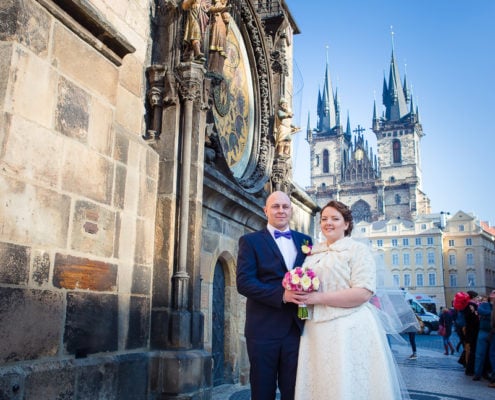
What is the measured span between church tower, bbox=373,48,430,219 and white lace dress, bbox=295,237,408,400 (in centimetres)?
8419

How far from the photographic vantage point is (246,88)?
28.8 ft

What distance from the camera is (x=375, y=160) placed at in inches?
3890

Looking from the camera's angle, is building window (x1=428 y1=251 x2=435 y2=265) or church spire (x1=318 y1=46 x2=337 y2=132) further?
church spire (x1=318 y1=46 x2=337 y2=132)

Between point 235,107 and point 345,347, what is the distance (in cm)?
572

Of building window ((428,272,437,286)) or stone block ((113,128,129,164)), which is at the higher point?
building window ((428,272,437,286))

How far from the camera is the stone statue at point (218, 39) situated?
6527mm

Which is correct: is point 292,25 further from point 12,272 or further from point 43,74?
point 12,272

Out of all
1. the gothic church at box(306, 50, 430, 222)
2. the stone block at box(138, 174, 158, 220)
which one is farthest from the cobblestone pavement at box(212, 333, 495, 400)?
the gothic church at box(306, 50, 430, 222)

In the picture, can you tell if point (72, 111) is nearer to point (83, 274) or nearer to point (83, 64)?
point (83, 64)

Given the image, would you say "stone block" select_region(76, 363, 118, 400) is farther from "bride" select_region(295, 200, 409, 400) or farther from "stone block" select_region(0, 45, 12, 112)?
"stone block" select_region(0, 45, 12, 112)

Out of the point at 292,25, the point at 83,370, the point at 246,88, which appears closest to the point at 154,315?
the point at 83,370

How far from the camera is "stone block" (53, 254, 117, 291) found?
11.4ft

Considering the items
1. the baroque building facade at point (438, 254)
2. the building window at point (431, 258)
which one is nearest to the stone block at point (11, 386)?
the baroque building facade at point (438, 254)

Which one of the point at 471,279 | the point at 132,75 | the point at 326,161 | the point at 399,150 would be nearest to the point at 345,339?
the point at 132,75
